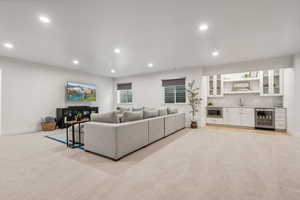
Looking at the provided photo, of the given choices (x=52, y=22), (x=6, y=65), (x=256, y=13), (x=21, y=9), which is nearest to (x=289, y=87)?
(x=256, y=13)

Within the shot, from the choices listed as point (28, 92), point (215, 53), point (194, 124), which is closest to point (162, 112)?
point (194, 124)

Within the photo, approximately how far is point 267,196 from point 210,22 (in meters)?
2.76

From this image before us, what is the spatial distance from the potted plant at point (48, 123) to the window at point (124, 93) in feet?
12.6

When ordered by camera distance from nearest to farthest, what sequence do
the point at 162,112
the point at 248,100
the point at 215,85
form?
the point at 162,112, the point at 248,100, the point at 215,85

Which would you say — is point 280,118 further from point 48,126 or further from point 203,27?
point 48,126

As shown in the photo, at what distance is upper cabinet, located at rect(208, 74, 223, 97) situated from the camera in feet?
20.8

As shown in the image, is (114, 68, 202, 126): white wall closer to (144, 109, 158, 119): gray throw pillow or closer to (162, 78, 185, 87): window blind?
(162, 78, 185, 87): window blind

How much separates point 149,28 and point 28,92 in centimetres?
502

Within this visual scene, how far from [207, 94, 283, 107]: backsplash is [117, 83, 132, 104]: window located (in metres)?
4.37

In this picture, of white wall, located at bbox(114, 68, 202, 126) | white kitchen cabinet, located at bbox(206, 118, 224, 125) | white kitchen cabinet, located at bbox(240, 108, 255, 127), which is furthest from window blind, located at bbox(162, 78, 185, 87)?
white kitchen cabinet, located at bbox(240, 108, 255, 127)

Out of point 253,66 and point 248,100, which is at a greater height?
point 253,66

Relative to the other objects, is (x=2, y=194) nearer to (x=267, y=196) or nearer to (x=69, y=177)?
(x=69, y=177)

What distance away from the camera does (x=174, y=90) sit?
6.53 meters

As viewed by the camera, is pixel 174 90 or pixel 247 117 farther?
pixel 174 90
